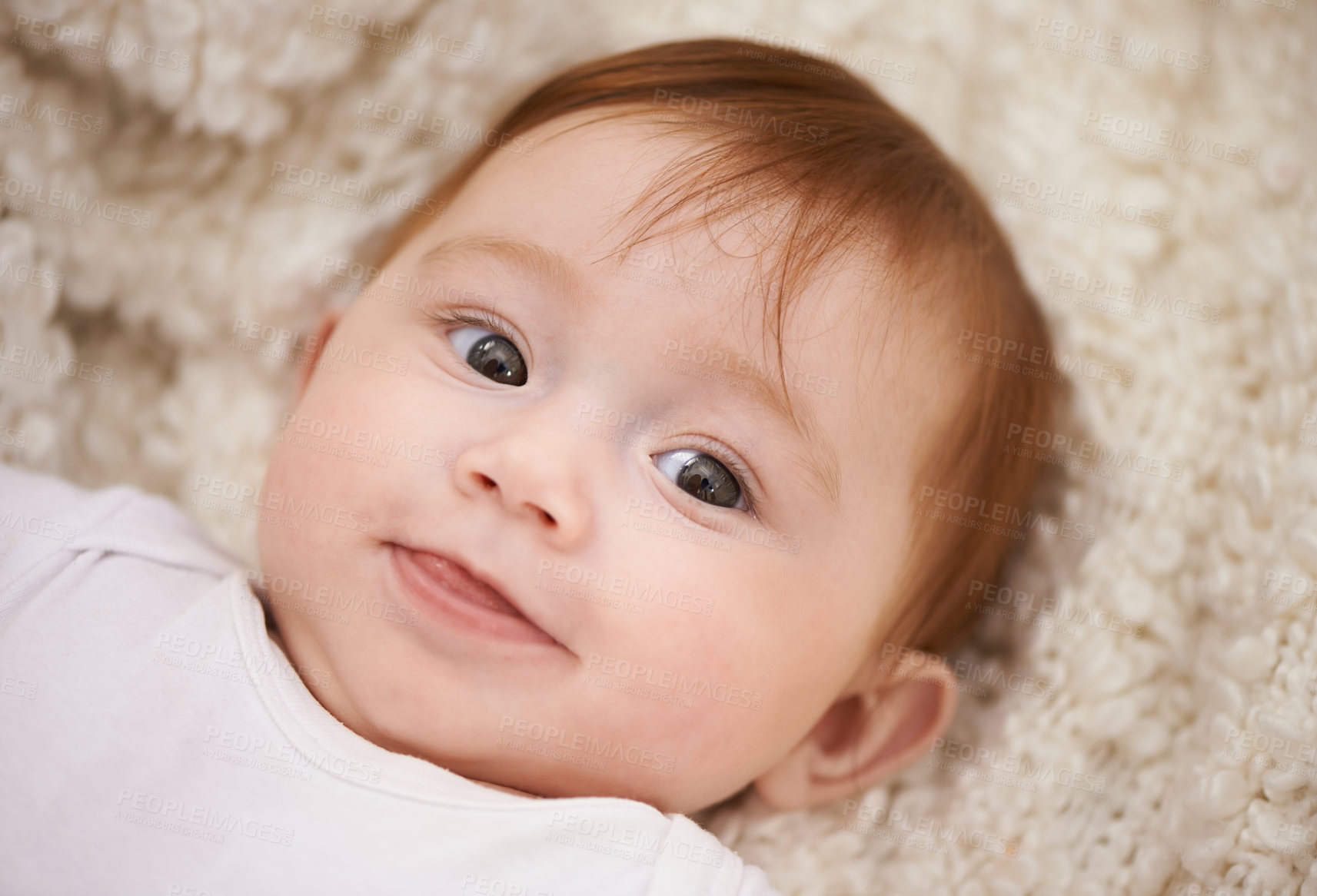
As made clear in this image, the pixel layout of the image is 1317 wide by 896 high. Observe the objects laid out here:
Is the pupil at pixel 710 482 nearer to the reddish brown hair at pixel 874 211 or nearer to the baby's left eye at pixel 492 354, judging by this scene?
the reddish brown hair at pixel 874 211

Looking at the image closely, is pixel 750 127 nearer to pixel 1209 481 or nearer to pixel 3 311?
pixel 1209 481

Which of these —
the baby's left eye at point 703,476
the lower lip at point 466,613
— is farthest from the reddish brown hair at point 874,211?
the lower lip at point 466,613

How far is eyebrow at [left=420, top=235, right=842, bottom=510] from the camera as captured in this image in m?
1.26

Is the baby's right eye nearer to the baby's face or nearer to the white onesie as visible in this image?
the baby's face

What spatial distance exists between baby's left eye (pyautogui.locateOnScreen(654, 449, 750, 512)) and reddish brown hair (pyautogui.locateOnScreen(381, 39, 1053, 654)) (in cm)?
11

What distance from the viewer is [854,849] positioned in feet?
5.15

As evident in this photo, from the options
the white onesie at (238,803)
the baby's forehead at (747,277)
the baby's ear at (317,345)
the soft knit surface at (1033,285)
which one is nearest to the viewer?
the white onesie at (238,803)

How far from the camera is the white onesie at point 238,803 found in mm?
1126

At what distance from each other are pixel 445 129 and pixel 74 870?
1256mm

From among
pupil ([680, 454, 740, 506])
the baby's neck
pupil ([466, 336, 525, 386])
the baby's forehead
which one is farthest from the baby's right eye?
the baby's neck

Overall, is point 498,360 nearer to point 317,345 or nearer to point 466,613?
point 466,613

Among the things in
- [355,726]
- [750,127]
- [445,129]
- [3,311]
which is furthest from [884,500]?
[3,311]

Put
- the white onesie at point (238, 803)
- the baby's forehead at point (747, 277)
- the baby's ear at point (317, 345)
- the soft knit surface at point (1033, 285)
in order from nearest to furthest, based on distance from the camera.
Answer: the white onesie at point (238, 803), the baby's forehead at point (747, 277), the soft knit surface at point (1033, 285), the baby's ear at point (317, 345)

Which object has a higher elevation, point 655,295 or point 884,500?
point 655,295
